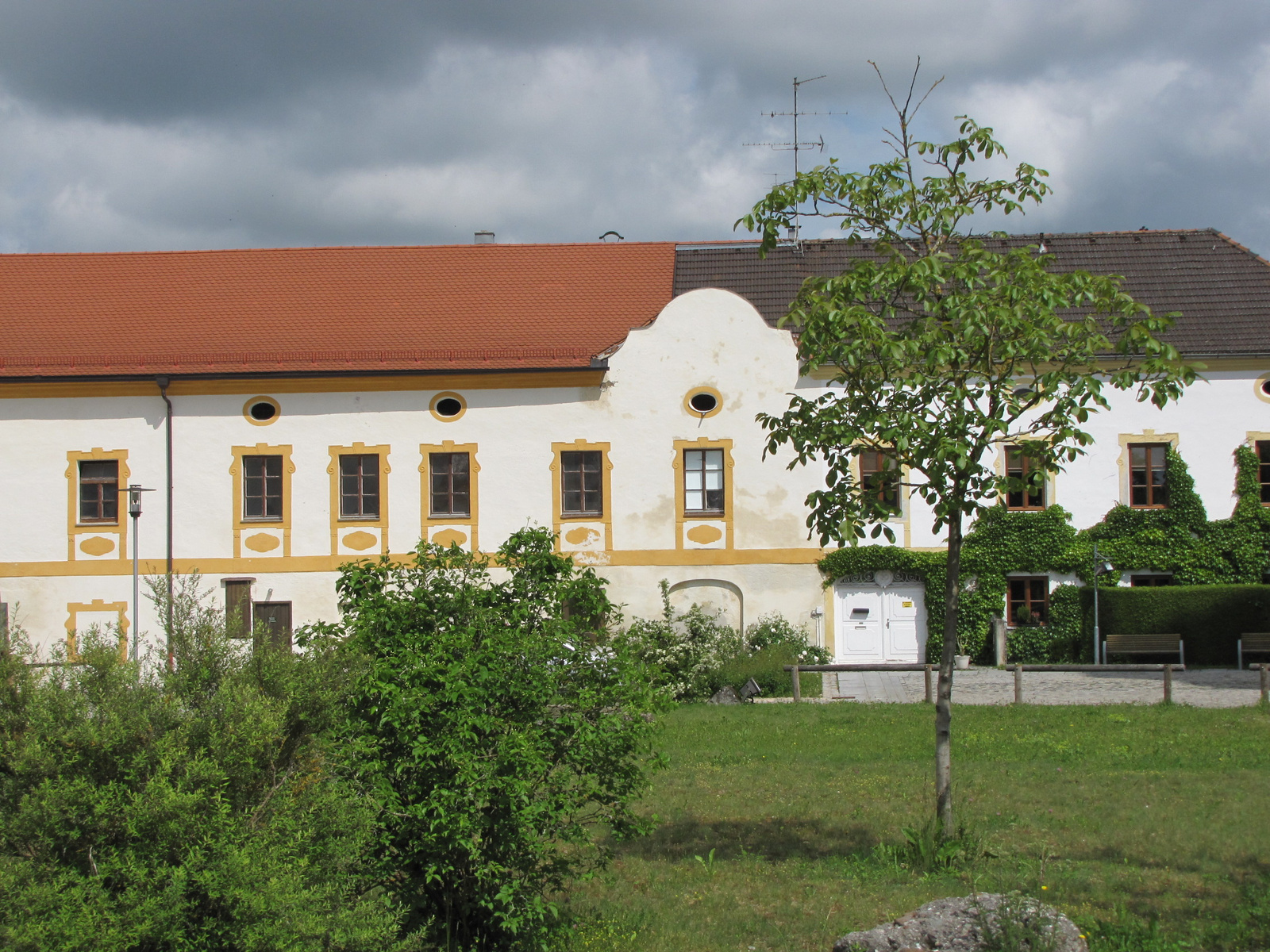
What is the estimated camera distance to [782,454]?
21656 mm

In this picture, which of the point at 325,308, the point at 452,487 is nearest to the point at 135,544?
the point at 452,487

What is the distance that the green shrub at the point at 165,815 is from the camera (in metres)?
4.35

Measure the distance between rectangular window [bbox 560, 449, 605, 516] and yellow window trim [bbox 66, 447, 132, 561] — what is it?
28.0ft

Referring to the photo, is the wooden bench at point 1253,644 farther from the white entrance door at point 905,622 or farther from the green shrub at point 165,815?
the green shrub at point 165,815

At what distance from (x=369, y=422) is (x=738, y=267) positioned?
8687mm

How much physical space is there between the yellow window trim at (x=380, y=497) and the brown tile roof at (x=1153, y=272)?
7297 millimetres


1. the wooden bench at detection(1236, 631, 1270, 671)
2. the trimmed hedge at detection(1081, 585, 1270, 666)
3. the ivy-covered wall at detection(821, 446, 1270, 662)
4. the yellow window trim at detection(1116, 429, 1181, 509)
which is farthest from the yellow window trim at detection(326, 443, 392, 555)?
the wooden bench at detection(1236, 631, 1270, 671)

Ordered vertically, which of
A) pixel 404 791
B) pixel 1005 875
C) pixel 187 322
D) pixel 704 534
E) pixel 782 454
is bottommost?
pixel 1005 875

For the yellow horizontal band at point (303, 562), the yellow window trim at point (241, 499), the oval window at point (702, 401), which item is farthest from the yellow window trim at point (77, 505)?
the oval window at point (702, 401)

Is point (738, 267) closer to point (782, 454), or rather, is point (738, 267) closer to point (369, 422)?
point (782, 454)

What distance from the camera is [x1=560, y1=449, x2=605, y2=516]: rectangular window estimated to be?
22359 millimetres

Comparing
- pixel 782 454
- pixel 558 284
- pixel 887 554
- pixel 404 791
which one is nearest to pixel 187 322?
pixel 558 284

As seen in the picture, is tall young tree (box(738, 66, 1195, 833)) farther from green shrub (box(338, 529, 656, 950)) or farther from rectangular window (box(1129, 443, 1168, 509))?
rectangular window (box(1129, 443, 1168, 509))

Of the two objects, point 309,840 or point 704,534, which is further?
point 704,534
